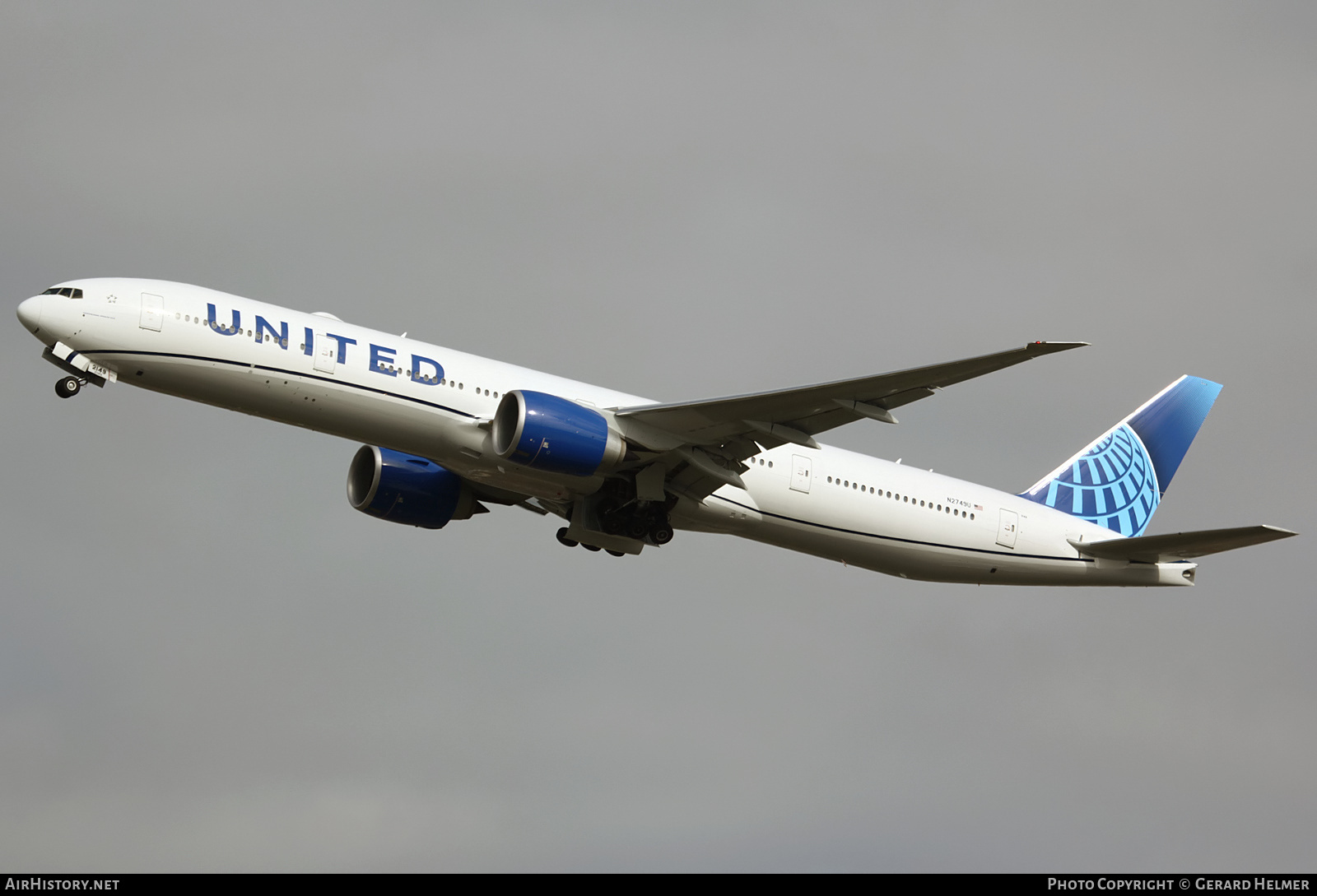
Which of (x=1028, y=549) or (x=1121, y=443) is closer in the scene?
(x=1028, y=549)

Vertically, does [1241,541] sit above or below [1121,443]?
below

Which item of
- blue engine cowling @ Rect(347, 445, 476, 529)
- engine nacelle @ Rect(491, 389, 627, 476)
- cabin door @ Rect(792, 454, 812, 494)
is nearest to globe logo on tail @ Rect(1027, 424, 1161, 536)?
cabin door @ Rect(792, 454, 812, 494)

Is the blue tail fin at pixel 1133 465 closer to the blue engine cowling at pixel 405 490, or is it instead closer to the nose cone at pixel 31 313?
the blue engine cowling at pixel 405 490

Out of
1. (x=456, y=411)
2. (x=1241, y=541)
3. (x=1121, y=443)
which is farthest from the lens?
(x=1121, y=443)

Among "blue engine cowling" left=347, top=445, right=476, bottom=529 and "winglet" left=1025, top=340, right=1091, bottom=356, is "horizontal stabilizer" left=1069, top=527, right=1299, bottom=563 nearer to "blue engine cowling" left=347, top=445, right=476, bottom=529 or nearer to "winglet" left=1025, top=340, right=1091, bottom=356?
"winglet" left=1025, top=340, right=1091, bottom=356

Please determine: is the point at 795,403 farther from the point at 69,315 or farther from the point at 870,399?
the point at 69,315

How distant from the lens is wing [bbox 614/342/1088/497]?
2972 cm

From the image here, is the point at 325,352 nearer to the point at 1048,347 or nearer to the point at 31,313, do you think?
the point at 31,313

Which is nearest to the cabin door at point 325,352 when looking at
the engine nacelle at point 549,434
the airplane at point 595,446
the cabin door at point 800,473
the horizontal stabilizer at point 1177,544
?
the airplane at point 595,446

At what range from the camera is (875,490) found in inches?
1401

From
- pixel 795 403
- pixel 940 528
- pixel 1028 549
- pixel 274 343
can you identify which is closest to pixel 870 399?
pixel 795 403

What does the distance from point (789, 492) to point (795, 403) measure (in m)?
3.98

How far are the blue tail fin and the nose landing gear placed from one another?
24.2 metres

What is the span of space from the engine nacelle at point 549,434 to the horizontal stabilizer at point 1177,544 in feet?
46.0
